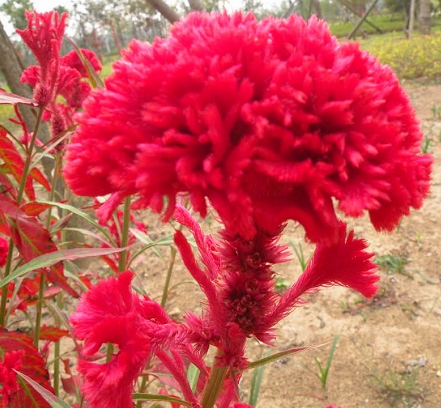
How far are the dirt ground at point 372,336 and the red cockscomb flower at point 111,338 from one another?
1.08m

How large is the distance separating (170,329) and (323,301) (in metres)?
1.76

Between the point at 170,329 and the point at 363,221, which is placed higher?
the point at 170,329

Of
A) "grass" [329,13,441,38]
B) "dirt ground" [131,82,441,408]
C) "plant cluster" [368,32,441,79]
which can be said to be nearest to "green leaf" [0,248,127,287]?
"dirt ground" [131,82,441,408]

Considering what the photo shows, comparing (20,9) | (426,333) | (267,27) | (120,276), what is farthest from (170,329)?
(20,9)

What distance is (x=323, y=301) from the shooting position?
7.16ft

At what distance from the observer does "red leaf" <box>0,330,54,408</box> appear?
78cm

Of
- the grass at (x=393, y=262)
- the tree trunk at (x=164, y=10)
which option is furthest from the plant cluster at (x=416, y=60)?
the tree trunk at (x=164, y=10)

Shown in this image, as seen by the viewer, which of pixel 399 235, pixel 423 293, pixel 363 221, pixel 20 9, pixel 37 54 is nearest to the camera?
pixel 37 54

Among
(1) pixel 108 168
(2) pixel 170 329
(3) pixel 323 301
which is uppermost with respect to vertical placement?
(1) pixel 108 168

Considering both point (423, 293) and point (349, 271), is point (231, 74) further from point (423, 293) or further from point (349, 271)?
point (423, 293)

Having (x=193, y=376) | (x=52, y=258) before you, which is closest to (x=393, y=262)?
(x=193, y=376)

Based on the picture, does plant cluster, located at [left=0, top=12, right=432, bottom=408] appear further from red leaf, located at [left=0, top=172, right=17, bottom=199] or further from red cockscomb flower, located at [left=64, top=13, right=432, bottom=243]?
red leaf, located at [left=0, top=172, right=17, bottom=199]

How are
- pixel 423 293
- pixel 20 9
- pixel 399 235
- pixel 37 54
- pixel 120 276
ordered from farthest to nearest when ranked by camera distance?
pixel 20 9 → pixel 399 235 → pixel 423 293 → pixel 37 54 → pixel 120 276

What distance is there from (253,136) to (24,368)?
28.5 inches
